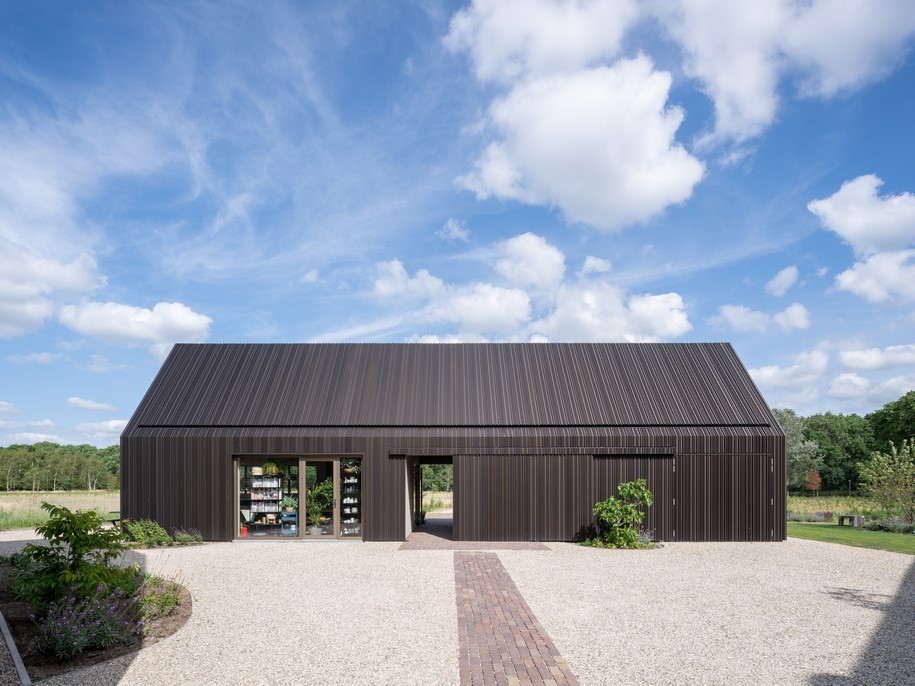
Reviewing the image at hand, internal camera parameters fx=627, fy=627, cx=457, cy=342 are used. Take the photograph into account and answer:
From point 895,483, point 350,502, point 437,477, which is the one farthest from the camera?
point 437,477

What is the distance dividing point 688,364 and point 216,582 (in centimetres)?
1386

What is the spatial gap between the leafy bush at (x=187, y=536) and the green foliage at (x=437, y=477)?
27.3m

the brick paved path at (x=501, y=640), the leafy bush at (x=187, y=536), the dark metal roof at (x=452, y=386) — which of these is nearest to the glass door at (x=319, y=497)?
the dark metal roof at (x=452, y=386)

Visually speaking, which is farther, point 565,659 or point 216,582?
point 216,582

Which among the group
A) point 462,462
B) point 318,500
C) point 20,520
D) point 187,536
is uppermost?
point 462,462

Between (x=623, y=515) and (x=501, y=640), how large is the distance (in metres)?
8.38

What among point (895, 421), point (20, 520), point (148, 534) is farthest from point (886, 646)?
point (895, 421)

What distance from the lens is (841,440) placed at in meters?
62.2

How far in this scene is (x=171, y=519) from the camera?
15.9m

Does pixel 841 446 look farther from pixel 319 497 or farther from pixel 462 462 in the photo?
pixel 319 497

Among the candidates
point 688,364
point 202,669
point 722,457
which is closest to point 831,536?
point 722,457

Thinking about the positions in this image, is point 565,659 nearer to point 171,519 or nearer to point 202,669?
point 202,669

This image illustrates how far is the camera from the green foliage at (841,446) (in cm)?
5578

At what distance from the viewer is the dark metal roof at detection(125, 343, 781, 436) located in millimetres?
16547
